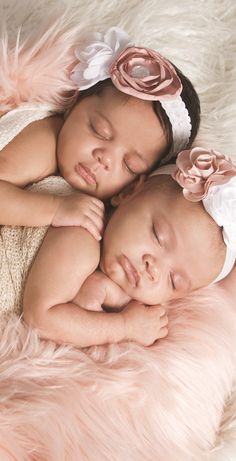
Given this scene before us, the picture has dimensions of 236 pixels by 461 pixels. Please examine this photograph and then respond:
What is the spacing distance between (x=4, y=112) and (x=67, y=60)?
0.20 meters

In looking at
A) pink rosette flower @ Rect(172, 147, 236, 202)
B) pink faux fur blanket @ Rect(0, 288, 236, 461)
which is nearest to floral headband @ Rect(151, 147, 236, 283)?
pink rosette flower @ Rect(172, 147, 236, 202)

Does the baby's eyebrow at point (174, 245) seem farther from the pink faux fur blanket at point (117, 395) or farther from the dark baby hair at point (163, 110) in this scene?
the dark baby hair at point (163, 110)

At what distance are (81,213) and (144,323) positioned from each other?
28cm

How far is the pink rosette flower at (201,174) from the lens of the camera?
1518mm

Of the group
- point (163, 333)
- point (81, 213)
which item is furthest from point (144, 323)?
point (81, 213)

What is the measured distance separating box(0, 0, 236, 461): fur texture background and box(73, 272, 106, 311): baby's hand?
0.11 metres

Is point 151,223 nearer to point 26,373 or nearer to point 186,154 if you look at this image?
point 186,154

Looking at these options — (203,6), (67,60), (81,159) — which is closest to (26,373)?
(81,159)

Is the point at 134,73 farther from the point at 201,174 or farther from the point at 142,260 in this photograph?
the point at 142,260

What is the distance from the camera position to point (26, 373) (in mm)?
1394

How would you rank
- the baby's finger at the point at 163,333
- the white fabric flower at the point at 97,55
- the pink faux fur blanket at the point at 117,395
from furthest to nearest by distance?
the white fabric flower at the point at 97,55
the baby's finger at the point at 163,333
the pink faux fur blanket at the point at 117,395

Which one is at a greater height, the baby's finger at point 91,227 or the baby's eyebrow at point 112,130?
the baby's eyebrow at point 112,130

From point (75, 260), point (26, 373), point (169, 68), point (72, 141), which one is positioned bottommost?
point (26, 373)

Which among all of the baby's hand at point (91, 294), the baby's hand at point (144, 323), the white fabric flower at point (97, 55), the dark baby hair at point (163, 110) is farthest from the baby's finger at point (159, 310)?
the white fabric flower at point (97, 55)
